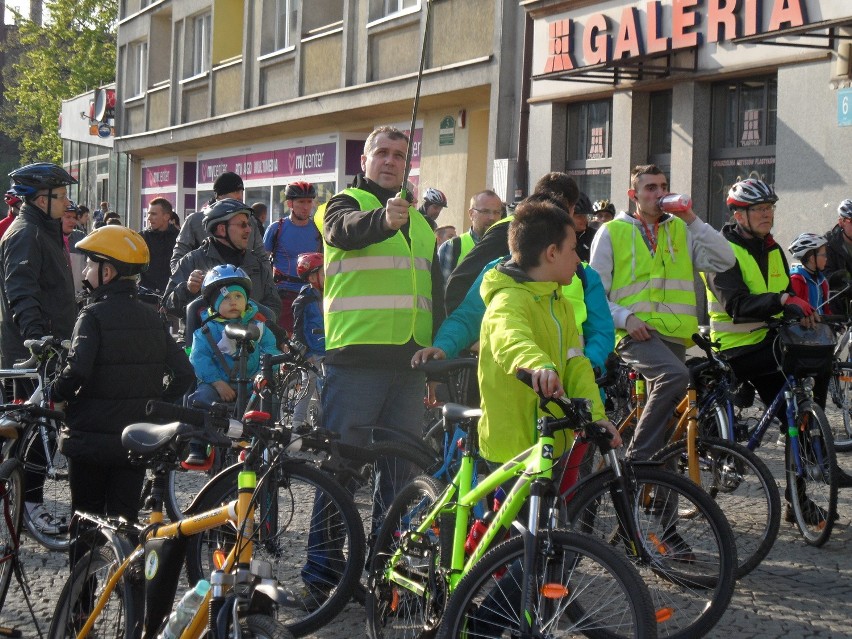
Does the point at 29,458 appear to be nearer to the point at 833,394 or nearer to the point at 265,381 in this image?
the point at 265,381

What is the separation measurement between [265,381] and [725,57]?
9828mm

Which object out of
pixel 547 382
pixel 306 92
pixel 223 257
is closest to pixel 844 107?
pixel 223 257

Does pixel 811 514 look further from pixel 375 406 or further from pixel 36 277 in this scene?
pixel 36 277

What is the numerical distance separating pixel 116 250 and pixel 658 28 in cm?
1183

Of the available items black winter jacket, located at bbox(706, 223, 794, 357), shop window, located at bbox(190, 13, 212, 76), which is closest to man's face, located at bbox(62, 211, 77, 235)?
black winter jacket, located at bbox(706, 223, 794, 357)

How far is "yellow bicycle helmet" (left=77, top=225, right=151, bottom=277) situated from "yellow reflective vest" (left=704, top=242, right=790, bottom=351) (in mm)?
3343

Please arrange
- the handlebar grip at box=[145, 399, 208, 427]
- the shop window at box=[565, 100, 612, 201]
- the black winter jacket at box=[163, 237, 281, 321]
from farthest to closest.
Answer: the shop window at box=[565, 100, 612, 201]
the black winter jacket at box=[163, 237, 281, 321]
the handlebar grip at box=[145, 399, 208, 427]

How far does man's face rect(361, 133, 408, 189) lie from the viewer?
5820mm

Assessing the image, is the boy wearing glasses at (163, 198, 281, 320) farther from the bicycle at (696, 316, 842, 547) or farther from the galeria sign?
the galeria sign

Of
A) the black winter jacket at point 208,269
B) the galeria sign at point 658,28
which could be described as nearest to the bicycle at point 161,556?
the black winter jacket at point 208,269

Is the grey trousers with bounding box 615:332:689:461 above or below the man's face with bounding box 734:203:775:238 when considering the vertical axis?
below

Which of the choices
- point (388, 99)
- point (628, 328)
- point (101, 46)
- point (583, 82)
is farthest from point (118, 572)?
point (101, 46)

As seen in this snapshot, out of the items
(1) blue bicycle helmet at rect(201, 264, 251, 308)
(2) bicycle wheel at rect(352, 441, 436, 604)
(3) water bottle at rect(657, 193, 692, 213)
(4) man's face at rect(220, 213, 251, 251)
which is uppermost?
(3) water bottle at rect(657, 193, 692, 213)

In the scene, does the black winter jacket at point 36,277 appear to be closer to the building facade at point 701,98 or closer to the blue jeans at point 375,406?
the blue jeans at point 375,406
